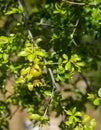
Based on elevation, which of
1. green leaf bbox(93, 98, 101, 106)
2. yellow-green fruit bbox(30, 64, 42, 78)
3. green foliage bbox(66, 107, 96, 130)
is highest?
yellow-green fruit bbox(30, 64, 42, 78)

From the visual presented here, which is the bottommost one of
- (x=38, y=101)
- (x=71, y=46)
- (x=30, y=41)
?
(x=38, y=101)

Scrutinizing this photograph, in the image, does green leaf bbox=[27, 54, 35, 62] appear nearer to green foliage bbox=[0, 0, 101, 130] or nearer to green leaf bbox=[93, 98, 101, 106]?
green foliage bbox=[0, 0, 101, 130]

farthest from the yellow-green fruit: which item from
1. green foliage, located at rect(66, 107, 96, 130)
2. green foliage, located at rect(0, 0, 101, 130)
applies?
green foliage, located at rect(66, 107, 96, 130)

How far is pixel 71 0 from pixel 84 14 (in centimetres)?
19

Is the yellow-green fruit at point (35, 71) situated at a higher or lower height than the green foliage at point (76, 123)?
higher

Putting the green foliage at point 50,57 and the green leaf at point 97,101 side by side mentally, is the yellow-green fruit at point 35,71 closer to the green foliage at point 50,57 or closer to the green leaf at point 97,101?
the green foliage at point 50,57

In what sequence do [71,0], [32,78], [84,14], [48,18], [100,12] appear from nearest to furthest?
[32,78] < [100,12] < [71,0] < [84,14] < [48,18]

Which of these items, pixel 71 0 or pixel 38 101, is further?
pixel 38 101

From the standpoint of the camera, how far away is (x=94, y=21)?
7.72ft

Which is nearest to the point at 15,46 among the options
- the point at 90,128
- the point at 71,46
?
the point at 71,46

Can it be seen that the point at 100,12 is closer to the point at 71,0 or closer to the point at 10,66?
the point at 71,0

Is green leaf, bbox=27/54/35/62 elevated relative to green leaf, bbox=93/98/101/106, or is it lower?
elevated

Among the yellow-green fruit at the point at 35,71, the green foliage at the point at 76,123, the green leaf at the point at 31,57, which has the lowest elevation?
the green foliage at the point at 76,123

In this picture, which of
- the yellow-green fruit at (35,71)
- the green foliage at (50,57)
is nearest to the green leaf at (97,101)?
the green foliage at (50,57)
